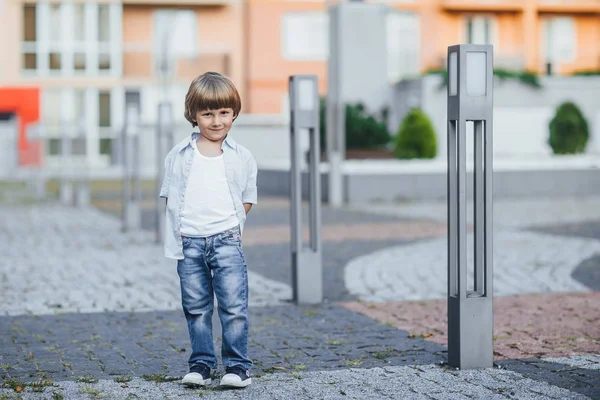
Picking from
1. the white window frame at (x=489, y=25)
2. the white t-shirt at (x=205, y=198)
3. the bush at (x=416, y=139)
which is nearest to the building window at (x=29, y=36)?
the white window frame at (x=489, y=25)

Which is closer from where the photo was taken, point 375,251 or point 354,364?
point 354,364

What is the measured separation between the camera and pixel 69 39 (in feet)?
139

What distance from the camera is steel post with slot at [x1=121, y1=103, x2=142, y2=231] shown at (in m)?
14.4

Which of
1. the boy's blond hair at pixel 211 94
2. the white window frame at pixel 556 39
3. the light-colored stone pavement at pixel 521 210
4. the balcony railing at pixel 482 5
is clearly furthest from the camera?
the white window frame at pixel 556 39

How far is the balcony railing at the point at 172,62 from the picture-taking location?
4222 centimetres

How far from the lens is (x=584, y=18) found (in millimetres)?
46344

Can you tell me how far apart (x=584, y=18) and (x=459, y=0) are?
5810 millimetres

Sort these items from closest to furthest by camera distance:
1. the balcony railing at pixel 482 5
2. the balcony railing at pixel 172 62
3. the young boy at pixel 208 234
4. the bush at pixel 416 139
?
the young boy at pixel 208 234
the bush at pixel 416 139
the balcony railing at pixel 172 62
the balcony railing at pixel 482 5

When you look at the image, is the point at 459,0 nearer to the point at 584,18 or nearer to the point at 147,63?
the point at 584,18

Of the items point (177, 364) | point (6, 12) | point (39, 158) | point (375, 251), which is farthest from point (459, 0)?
point (177, 364)

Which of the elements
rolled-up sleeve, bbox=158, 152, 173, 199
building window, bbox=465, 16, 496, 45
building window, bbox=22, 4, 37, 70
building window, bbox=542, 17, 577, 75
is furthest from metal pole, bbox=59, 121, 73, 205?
building window, bbox=542, 17, 577, 75

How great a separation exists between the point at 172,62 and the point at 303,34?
17.1 ft

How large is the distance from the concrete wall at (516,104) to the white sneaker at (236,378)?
2472 cm

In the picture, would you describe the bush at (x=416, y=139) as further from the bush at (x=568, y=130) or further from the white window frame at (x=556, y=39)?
the white window frame at (x=556, y=39)
